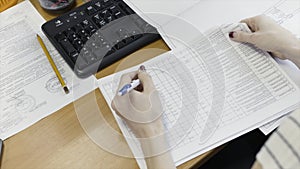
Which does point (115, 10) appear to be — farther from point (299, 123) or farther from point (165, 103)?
point (299, 123)

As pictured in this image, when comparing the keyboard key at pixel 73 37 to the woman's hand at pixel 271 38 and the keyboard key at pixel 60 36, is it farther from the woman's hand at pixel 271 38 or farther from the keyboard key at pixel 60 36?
the woman's hand at pixel 271 38

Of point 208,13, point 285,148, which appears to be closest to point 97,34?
point 208,13

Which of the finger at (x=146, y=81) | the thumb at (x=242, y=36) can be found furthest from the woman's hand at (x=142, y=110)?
the thumb at (x=242, y=36)

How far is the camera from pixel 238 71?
726 millimetres

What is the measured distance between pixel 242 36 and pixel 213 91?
0.46 feet

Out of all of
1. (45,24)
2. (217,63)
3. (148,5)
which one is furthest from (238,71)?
(45,24)

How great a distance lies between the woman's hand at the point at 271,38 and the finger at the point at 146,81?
0.21 meters

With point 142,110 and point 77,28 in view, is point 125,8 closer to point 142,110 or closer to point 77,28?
point 77,28

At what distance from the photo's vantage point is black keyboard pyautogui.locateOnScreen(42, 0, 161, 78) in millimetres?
754

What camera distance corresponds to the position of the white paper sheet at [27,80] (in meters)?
0.71

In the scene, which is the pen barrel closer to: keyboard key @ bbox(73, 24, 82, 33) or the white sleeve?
keyboard key @ bbox(73, 24, 82, 33)

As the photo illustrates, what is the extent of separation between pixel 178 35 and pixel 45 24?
0.96 feet

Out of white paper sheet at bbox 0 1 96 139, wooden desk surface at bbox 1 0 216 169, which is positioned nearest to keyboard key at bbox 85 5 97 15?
white paper sheet at bbox 0 1 96 139

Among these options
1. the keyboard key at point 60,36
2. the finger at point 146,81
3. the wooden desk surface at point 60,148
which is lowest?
the wooden desk surface at point 60,148
